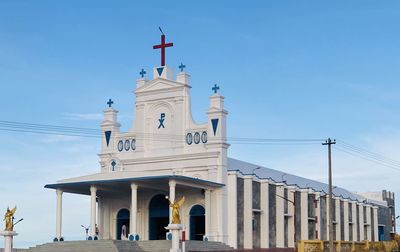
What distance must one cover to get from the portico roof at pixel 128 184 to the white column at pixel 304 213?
44.6ft

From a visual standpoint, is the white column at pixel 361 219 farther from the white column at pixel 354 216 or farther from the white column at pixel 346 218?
the white column at pixel 346 218

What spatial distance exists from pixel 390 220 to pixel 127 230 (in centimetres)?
4548

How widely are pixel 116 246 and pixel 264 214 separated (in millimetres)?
15146

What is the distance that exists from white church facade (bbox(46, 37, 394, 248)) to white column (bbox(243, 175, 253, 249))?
0.24 feet

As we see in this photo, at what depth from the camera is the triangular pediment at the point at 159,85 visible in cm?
5397

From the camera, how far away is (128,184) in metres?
50.0

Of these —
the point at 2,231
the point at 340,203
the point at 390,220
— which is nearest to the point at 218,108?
the point at 2,231

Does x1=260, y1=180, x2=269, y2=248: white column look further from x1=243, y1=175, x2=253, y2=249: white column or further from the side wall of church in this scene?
x1=243, y1=175, x2=253, y2=249: white column

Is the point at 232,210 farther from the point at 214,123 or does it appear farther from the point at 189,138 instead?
the point at 214,123

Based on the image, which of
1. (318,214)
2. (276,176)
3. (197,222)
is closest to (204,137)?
(197,222)

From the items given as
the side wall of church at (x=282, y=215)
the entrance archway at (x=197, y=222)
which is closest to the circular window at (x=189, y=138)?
the side wall of church at (x=282, y=215)

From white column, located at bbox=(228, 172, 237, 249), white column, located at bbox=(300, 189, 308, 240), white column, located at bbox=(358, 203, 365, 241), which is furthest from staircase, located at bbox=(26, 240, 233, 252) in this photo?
white column, located at bbox=(358, 203, 365, 241)

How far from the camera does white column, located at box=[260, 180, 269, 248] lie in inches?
2168

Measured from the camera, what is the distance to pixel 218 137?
51469 millimetres
